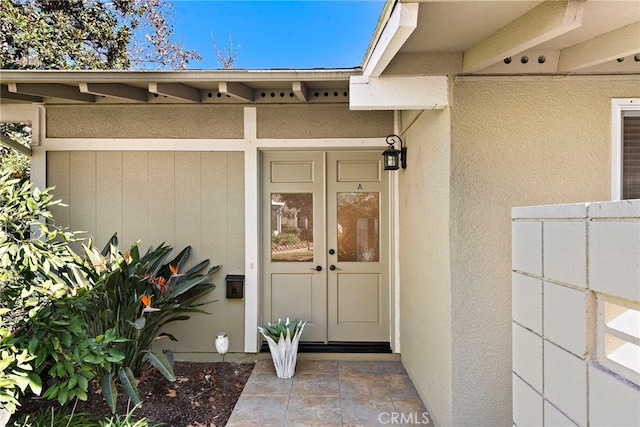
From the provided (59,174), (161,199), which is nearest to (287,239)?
(161,199)

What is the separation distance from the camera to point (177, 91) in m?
3.45

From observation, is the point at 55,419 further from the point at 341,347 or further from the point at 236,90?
the point at 236,90

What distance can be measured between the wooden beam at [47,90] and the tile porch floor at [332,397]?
11.4ft

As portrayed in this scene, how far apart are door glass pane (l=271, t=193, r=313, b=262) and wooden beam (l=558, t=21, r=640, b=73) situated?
8.54 ft

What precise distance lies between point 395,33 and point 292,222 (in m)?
2.57

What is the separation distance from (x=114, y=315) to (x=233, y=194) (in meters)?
1.63

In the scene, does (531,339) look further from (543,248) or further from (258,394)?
(258,394)

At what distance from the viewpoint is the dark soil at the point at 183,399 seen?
2.80m

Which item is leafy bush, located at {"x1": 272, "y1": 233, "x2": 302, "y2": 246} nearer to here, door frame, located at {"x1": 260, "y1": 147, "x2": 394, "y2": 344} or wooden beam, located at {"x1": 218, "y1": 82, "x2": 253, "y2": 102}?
door frame, located at {"x1": 260, "y1": 147, "x2": 394, "y2": 344}

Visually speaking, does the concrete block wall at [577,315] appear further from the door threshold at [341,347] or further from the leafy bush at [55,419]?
the leafy bush at [55,419]

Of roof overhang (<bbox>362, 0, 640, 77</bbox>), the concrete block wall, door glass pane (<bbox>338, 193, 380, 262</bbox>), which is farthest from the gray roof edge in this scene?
the concrete block wall

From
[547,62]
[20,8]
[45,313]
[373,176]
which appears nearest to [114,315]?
[45,313]

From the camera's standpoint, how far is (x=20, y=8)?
258 inches

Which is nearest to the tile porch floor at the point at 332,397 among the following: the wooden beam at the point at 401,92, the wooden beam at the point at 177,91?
the wooden beam at the point at 401,92
